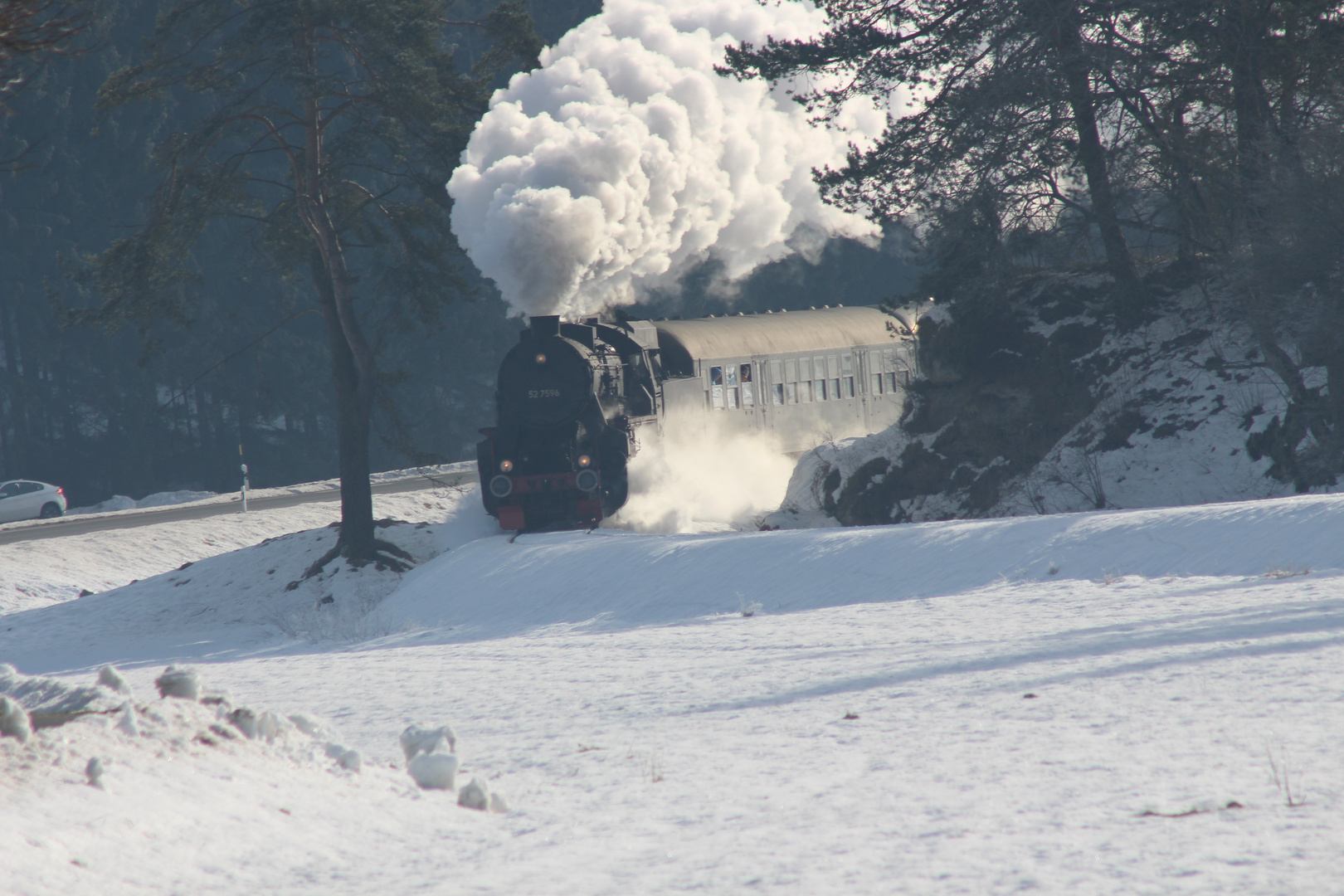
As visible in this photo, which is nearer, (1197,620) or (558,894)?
(558,894)

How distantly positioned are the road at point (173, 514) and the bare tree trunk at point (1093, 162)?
12.5 m

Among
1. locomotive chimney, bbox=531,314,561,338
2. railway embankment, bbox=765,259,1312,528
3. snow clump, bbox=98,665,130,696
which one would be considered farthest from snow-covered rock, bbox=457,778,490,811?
locomotive chimney, bbox=531,314,561,338

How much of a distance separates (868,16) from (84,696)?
1634cm

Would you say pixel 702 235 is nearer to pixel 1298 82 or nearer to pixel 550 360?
pixel 550 360

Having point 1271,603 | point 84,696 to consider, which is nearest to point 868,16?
point 1271,603

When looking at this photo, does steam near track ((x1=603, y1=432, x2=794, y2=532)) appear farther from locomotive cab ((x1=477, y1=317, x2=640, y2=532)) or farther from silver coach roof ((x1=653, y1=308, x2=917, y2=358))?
silver coach roof ((x1=653, y1=308, x2=917, y2=358))

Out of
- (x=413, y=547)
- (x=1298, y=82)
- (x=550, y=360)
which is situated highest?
(x=1298, y=82)

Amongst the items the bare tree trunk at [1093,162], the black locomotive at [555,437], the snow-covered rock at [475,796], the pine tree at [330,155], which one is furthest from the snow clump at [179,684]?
the bare tree trunk at [1093,162]

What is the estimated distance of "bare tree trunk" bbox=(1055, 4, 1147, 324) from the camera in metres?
15.7

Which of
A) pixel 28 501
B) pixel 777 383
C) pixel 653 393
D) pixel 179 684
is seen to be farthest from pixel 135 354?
pixel 179 684

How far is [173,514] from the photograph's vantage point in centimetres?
2834

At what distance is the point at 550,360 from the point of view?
1766 centimetres

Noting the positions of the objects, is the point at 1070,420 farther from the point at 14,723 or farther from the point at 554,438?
the point at 14,723

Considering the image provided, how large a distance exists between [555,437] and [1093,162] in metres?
8.78
